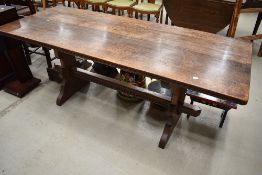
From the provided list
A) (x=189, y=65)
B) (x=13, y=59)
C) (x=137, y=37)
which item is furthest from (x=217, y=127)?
(x=13, y=59)

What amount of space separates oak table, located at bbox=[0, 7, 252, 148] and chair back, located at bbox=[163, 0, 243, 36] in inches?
Answer: 50.1

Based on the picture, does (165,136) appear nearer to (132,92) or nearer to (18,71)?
(132,92)

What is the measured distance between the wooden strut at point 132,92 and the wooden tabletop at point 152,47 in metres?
0.31

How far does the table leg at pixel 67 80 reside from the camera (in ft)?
6.87

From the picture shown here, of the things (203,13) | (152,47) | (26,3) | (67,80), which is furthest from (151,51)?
(26,3)

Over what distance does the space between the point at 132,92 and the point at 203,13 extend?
5.42 ft

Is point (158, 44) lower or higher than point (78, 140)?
higher

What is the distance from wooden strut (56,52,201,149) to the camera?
68.7 inches

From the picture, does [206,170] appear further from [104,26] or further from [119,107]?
[104,26]

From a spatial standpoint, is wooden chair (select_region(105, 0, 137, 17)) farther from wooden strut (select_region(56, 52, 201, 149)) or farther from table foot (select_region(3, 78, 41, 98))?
table foot (select_region(3, 78, 41, 98))

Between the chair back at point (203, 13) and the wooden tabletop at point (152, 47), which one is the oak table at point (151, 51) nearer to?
the wooden tabletop at point (152, 47)

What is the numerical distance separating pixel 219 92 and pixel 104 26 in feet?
3.72

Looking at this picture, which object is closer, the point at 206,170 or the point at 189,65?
the point at 189,65

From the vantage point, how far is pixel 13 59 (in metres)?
2.15
